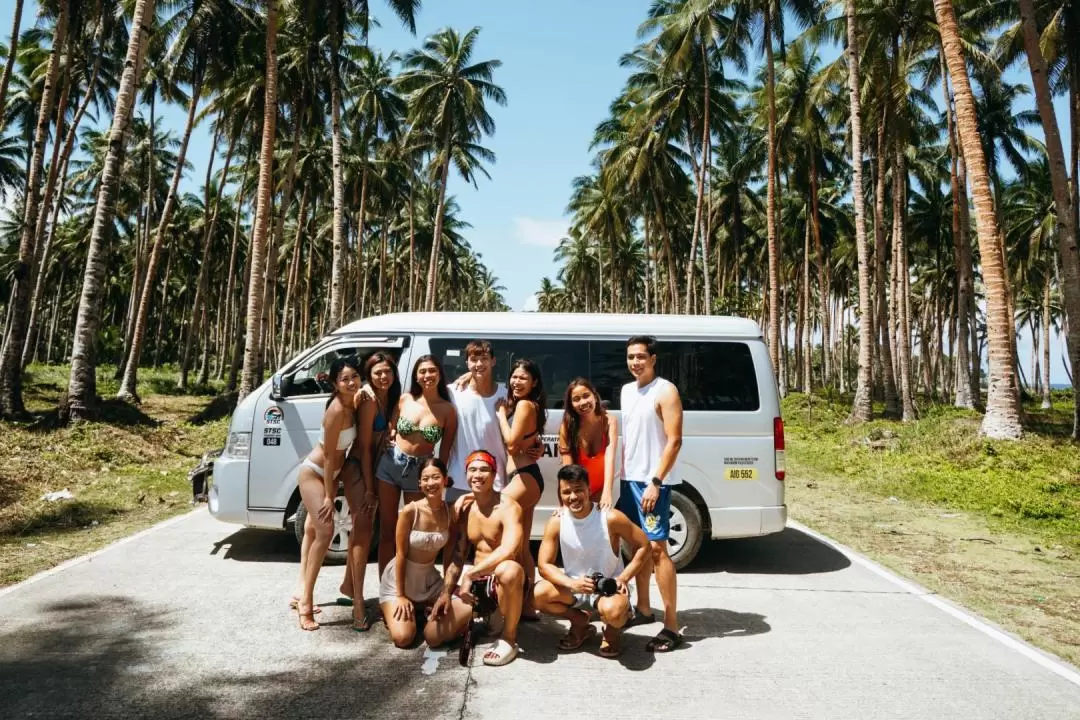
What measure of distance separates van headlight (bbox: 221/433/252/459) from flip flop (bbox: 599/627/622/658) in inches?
141

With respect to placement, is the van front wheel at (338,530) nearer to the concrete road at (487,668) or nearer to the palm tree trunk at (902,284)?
the concrete road at (487,668)

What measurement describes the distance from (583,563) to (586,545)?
0.39 feet

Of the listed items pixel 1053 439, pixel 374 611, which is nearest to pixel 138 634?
pixel 374 611

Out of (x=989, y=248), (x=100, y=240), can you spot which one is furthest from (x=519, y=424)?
(x=100, y=240)

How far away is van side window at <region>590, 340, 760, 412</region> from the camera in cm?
609

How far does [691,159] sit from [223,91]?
754 inches

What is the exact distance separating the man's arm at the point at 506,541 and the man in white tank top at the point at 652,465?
0.81 meters

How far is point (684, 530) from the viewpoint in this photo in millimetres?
6082

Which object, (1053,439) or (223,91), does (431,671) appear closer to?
(1053,439)

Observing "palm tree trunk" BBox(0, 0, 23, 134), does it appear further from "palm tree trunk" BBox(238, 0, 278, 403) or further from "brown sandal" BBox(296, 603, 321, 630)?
"brown sandal" BBox(296, 603, 321, 630)

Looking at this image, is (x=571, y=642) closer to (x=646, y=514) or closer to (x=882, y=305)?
(x=646, y=514)

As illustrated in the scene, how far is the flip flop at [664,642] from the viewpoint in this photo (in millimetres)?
4297

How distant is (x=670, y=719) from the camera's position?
11.2ft

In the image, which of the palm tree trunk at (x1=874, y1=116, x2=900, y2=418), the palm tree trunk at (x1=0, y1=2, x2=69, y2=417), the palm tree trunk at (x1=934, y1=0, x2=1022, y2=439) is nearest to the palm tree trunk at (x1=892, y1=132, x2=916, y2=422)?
the palm tree trunk at (x1=874, y1=116, x2=900, y2=418)
